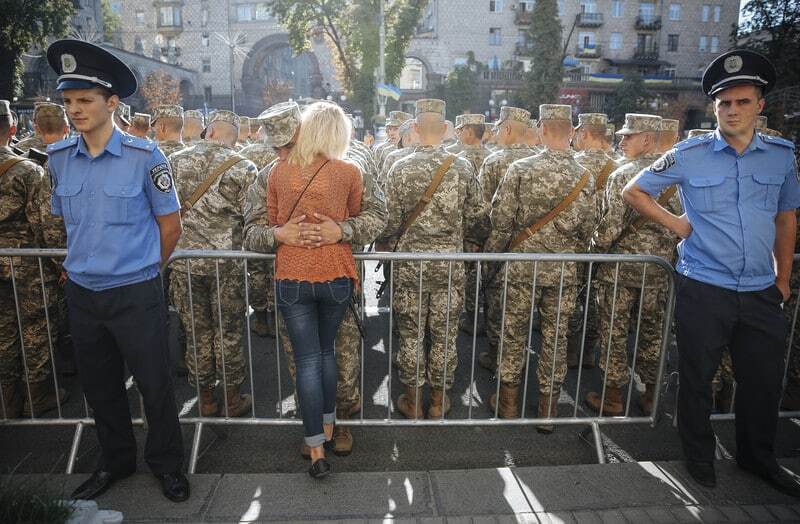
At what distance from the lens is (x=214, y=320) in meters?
4.00

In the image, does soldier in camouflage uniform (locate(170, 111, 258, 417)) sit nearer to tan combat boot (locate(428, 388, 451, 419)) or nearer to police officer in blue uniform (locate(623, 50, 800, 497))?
tan combat boot (locate(428, 388, 451, 419))

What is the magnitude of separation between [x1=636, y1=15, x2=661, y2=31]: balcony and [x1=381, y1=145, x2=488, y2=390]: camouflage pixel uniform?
182ft

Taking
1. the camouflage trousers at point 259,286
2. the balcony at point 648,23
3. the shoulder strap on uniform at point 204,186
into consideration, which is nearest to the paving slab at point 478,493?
the shoulder strap on uniform at point 204,186

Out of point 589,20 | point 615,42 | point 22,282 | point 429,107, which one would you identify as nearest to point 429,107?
point 429,107

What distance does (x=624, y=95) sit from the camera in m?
41.2

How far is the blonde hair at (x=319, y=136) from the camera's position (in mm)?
2740

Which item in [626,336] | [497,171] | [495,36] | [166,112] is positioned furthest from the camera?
[495,36]

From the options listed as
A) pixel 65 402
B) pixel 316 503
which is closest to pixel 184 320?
pixel 65 402

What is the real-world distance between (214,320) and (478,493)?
7.74ft

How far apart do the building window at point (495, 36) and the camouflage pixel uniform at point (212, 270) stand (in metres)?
50.1

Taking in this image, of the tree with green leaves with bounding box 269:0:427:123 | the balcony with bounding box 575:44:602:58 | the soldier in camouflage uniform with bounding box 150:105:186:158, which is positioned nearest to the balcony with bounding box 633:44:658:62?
the balcony with bounding box 575:44:602:58

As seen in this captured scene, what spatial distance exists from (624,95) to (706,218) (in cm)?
4367

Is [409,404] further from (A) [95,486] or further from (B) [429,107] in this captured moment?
(B) [429,107]

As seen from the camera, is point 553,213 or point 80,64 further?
point 553,213
